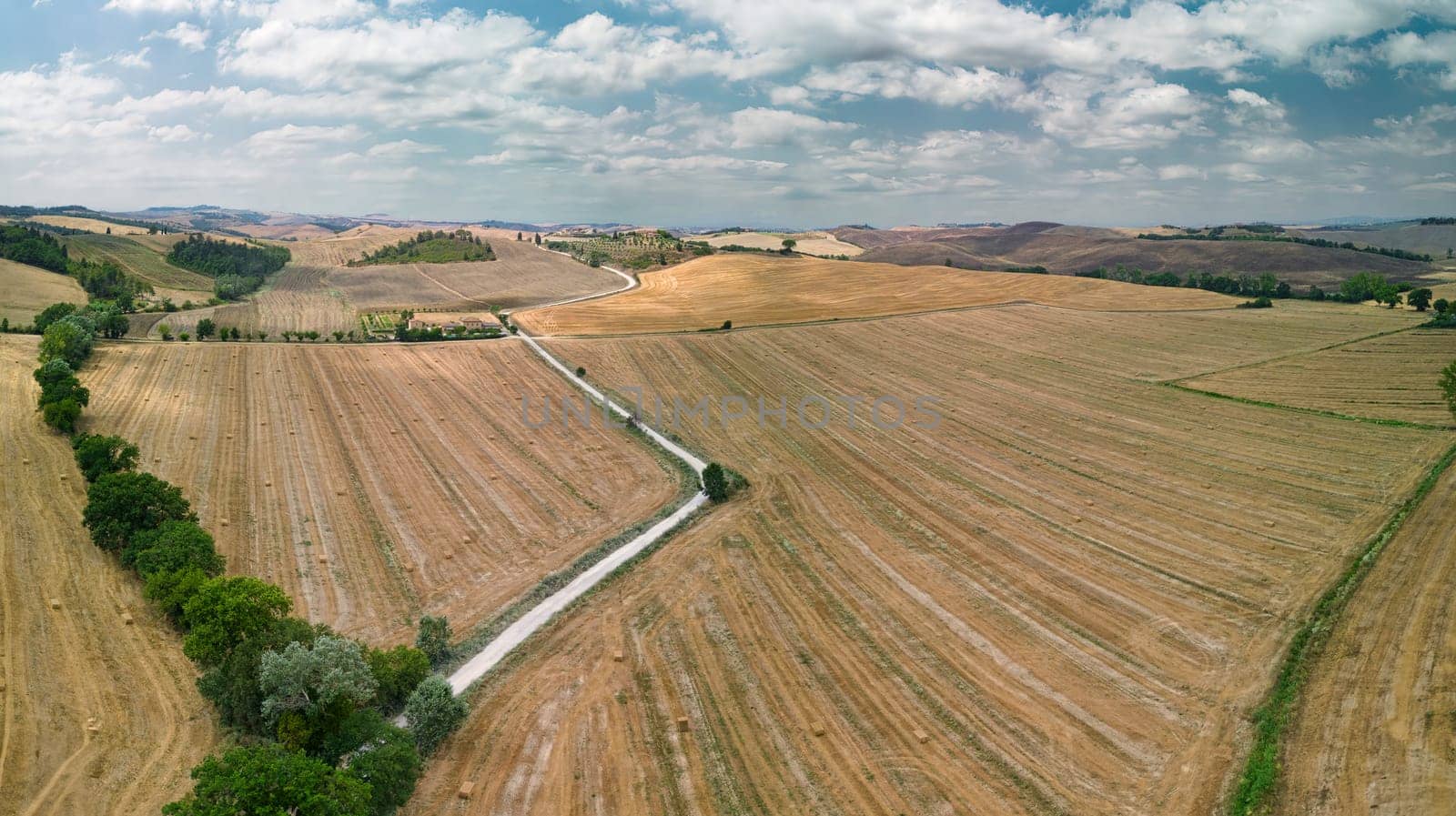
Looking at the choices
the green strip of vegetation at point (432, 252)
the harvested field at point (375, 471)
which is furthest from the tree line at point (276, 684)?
the green strip of vegetation at point (432, 252)

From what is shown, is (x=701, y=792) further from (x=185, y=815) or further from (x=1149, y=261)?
(x=1149, y=261)

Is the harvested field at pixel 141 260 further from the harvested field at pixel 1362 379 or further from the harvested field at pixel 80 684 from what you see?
the harvested field at pixel 1362 379

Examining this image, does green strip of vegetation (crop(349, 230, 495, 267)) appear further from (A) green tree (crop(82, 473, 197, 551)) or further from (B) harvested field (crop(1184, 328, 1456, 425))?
(B) harvested field (crop(1184, 328, 1456, 425))

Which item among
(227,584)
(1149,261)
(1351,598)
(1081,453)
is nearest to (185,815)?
(227,584)

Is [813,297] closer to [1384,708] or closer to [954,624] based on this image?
[954,624]

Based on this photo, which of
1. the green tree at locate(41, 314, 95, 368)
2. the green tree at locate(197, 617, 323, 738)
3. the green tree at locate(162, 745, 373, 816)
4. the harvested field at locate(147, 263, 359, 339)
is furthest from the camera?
the harvested field at locate(147, 263, 359, 339)

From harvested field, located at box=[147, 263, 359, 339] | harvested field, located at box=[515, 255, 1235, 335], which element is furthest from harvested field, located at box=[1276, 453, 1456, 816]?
harvested field, located at box=[147, 263, 359, 339]
